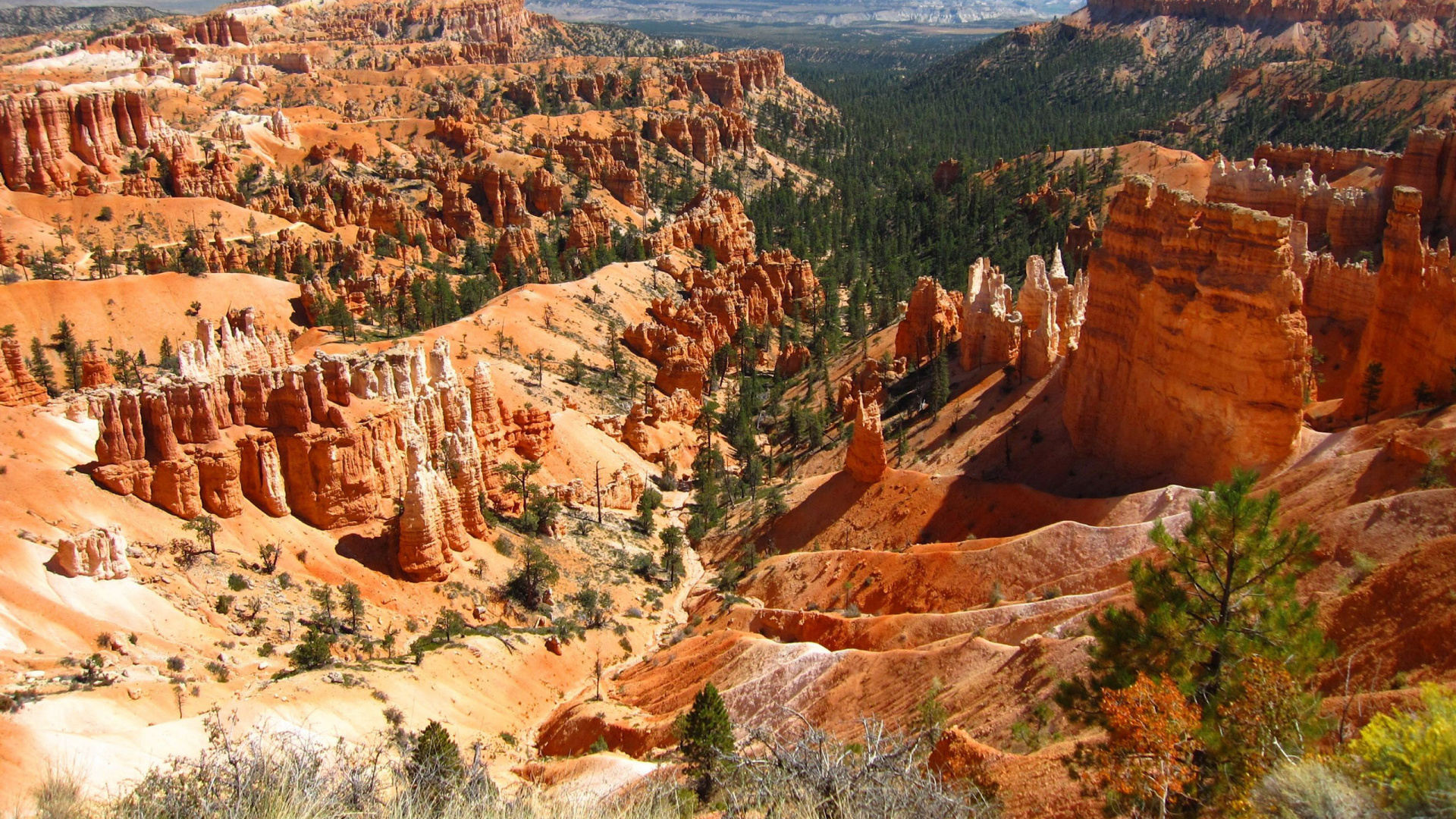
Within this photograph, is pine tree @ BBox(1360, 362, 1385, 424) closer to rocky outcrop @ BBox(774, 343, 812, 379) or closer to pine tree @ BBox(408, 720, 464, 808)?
pine tree @ BBox(408, 720, 464, 808)

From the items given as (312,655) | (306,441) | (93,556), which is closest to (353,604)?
(312,655)

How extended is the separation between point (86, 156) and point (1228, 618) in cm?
9339

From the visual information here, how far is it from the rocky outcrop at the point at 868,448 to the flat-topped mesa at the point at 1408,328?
51.3 feet

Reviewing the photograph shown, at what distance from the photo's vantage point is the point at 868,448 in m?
41.9

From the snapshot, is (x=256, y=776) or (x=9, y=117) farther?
(x=9, y=117)

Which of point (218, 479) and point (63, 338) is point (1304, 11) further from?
point (218, 479)

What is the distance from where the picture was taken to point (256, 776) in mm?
14352

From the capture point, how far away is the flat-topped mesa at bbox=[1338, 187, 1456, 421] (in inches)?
1277

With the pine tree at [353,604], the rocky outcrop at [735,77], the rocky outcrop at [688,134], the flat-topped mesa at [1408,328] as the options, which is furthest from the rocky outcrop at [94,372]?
the rocky outcrop at [735,77]

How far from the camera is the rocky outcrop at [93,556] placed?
26688 millimetres

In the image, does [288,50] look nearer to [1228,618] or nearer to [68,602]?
[68,602]

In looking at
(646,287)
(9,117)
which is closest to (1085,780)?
(646,287)

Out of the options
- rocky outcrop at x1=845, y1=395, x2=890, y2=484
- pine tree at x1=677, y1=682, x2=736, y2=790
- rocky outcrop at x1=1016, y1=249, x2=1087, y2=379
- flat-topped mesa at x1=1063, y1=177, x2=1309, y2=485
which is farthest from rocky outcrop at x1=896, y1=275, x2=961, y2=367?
pine tree at x1=677, y1=682, x2=736, y2=790

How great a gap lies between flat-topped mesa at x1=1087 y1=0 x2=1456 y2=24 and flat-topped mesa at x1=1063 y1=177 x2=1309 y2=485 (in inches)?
6090
